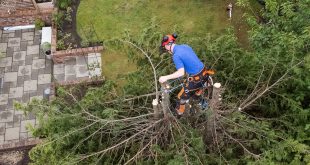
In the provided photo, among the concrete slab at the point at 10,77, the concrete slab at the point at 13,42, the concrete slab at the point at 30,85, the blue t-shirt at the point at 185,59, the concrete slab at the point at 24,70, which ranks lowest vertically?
the concrete slab at the point at 30,85

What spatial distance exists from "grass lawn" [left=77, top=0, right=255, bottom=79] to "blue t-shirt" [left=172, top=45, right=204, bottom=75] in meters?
4.26

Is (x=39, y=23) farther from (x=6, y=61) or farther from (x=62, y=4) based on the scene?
(x=6, y=61)

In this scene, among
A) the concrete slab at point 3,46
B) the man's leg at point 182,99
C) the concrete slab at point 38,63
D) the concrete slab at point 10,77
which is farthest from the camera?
the concrete slab at point 3,46

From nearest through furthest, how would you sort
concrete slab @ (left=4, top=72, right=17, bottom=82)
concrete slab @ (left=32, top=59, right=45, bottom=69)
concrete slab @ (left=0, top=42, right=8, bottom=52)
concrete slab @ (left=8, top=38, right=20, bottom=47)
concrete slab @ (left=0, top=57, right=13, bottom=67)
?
1. concrete slab @ (left=4, top=72, right=17, bottom=82)
2. concrete slab @ (left=32, top=59, right=45, bottom=69)
3. concrete slab @ (left=0, top=57, right=13, bottom=67)
4. concrete slab @ (left=0, top=42, right=8, bottom=52)
5. concrete slab @ (left=8, top=38, right=20, bottom=47)

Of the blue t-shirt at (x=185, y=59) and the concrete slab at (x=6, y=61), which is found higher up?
the blue t-shirt at (x=185, y=59)

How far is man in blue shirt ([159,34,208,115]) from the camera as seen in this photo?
5848 millimetres

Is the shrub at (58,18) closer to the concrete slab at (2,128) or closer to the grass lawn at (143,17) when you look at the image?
the grass lawn at (143,17)

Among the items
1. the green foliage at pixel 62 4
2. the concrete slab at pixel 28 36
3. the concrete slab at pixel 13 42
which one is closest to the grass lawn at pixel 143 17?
the green foliage at pixel 62 4

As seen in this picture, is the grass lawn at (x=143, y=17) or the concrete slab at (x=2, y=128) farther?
the grass lawn at (x=143, y=17)

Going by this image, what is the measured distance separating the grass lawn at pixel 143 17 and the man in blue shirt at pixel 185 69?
374cm

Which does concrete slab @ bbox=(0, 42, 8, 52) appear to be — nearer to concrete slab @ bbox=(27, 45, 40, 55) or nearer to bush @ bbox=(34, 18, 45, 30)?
concrete slab @ bbox=(27, 45, 40, 55)

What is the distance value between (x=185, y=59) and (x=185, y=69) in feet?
1.07

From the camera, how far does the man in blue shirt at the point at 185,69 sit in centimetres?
585

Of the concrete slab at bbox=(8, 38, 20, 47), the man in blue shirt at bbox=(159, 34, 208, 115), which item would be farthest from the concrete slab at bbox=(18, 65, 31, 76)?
the man in blue shirt at bbox=(159, 34, 208, 115)
